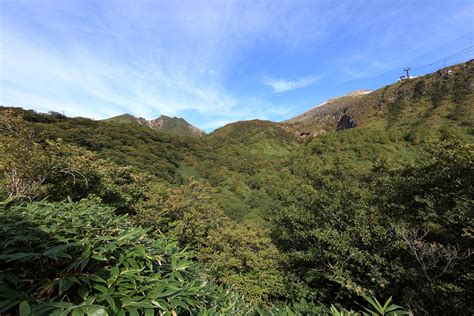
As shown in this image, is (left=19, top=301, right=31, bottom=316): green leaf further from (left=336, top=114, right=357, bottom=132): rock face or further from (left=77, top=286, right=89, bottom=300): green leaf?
(left=336, top=114, right=357, bottom=132): rock face

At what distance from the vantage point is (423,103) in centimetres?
4088

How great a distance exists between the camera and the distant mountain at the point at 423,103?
34156mm

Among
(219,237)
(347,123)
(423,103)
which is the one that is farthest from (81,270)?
(347,123)

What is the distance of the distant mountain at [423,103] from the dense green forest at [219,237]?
5704 millimetres

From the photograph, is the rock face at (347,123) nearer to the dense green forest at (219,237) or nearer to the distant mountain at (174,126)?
the dense green forest at (219,237)

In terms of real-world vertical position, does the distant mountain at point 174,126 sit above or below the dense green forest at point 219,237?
above

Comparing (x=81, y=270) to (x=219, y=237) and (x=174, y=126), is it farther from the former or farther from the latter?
(x=174, y=126)

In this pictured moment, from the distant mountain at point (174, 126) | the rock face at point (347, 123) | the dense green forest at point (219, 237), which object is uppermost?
the distant mountain at point (174, 126)

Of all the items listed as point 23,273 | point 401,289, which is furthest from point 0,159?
point 401,289

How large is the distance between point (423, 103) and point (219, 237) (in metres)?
43.9

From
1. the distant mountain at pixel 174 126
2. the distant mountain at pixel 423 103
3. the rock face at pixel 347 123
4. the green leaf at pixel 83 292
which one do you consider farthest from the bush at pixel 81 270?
the distant mountain at pixel 174 126

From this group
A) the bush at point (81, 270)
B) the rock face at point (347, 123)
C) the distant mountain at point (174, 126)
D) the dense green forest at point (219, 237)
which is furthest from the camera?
the distant mountain at point (174, 126)

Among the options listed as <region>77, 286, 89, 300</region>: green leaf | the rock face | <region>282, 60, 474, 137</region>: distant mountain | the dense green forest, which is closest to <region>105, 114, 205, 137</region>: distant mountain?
the rock face

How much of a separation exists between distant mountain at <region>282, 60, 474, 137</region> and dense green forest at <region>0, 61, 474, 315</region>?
5704 millimetres
